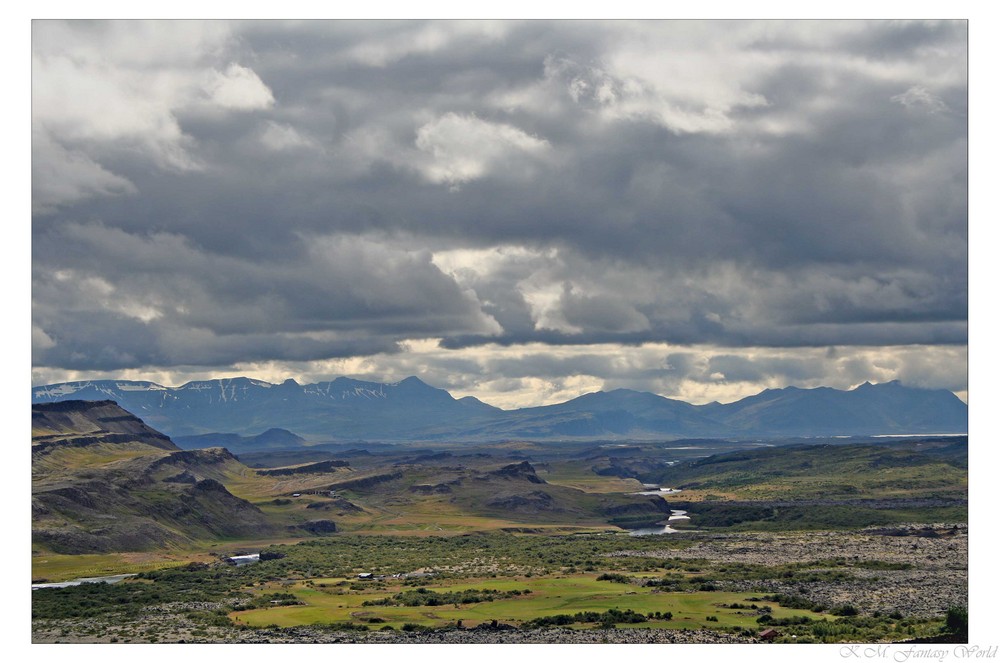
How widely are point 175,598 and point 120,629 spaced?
100 ft

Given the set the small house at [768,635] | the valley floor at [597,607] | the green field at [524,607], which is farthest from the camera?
the green field at [524,607]

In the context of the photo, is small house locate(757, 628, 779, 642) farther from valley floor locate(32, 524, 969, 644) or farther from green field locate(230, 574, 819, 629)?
green field locate(230, 574, 819, 629)

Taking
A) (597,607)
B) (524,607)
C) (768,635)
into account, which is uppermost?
(768,635)

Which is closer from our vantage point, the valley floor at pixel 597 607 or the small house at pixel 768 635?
the small house at pixel 768 635

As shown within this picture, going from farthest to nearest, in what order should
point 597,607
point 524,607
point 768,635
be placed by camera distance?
Result: point 524,607 → point 597,607 → point 768,635

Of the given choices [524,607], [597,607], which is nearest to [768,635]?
[597,607]

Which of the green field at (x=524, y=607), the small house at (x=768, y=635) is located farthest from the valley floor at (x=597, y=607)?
the small house at (x=768, y=635)

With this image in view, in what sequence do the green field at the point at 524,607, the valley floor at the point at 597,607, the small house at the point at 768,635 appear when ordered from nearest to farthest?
1. the small house at the point at 768,635
2. the valley floor at the point at 597,607
3. the green field at the point at 524,607

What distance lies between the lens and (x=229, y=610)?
153125 millimetres

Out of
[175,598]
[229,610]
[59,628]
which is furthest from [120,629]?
[175,598]

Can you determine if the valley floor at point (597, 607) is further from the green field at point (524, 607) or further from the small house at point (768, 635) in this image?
the small house at point (768, 635)

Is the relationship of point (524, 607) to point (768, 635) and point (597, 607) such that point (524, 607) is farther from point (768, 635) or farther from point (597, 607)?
point (768, 635)

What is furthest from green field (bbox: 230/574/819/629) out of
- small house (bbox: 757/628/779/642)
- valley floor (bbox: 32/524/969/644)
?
small house (bbox: 757/628/779/642)
